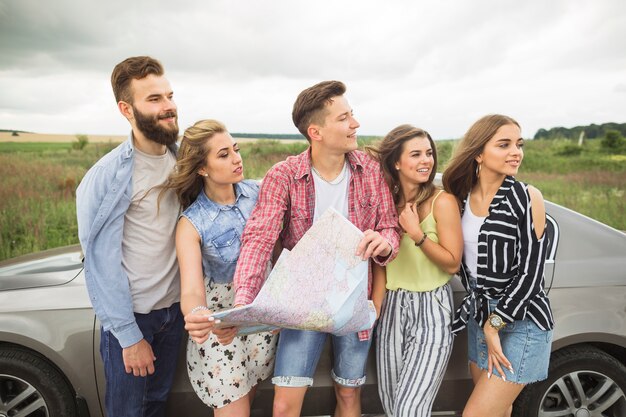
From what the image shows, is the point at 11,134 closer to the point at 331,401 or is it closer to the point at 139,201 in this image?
the point at 139,201

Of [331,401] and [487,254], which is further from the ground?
[487,254]

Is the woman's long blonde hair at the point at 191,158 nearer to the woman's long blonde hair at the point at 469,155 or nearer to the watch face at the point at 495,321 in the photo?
the woman's long blonde hair at the point at 469,155

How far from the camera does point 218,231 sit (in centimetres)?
212

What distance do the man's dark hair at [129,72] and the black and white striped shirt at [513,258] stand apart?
157cm

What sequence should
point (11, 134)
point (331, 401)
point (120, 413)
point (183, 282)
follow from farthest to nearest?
point (11, 134)
point (331, 401)
point (120, 413)
point (183, 282)

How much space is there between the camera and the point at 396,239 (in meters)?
2.13

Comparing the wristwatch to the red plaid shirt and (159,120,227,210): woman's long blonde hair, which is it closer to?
the red plaid shirt

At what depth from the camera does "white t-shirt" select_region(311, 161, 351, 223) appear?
7.36 feet

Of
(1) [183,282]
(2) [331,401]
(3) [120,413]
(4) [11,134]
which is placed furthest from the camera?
(4) [11,134]

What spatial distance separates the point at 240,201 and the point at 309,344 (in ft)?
2.30

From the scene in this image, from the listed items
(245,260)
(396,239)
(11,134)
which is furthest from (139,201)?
(11,134)

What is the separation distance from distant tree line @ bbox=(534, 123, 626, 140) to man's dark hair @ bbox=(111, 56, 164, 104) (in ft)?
33.9

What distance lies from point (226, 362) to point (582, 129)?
35.8 feet

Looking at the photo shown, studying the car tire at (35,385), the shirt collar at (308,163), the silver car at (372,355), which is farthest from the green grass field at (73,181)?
the car tire at (35,385)
